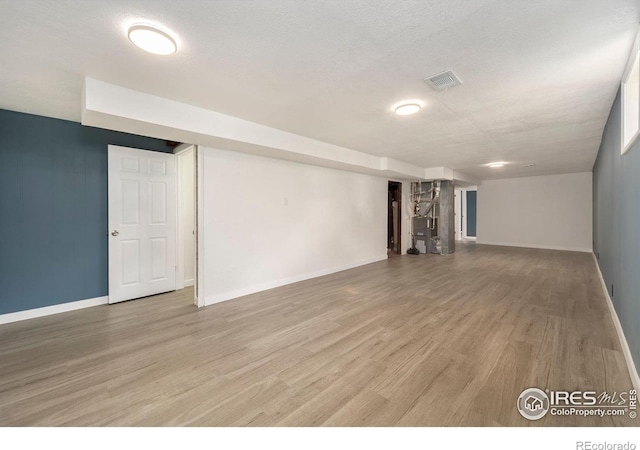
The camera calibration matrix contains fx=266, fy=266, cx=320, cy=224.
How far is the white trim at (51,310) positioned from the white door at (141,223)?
166mm

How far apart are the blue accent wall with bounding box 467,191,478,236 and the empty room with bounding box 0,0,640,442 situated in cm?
670

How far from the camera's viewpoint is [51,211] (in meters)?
3.25

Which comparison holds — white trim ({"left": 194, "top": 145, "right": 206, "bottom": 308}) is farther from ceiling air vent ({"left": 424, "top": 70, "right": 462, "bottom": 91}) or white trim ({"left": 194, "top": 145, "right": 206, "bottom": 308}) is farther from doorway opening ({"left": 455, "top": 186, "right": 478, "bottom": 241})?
doorway opening ({"left": 455, "top": 186, "right": 478, "bottom": 241})

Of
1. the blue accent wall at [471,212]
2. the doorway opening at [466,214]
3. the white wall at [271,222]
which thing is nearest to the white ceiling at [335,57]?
the white wall at [271,222]

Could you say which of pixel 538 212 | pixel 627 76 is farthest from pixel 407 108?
pixel 538 212

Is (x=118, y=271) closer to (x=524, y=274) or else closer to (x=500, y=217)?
(x=524, y=274)

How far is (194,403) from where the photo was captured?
173 cm

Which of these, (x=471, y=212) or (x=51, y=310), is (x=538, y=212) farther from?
(x=51, y=310)

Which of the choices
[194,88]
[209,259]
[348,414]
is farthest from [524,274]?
[194,88]

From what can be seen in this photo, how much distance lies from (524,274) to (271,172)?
17.1 feet

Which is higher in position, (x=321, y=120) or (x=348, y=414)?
(x=321, y=120)

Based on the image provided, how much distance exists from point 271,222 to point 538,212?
9280 millimetres

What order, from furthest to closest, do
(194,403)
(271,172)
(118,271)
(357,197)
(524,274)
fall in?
(357,197) < (524,274) < (271,172) < (118,271) < (194,403)

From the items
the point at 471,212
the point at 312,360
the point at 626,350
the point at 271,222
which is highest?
the point at 471,212
